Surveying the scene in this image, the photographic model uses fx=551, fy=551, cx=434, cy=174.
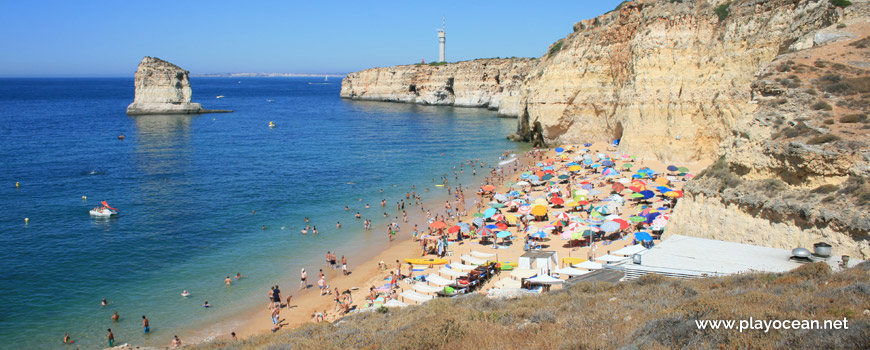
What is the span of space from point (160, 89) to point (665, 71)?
77.3m

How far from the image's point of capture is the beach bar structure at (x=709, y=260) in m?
12.8

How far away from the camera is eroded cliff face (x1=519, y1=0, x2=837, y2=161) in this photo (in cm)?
2780

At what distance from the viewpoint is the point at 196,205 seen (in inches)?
1253

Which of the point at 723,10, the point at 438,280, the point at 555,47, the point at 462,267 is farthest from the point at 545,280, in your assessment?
the point at 555,47

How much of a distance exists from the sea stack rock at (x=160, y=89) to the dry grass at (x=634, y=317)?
81460mm

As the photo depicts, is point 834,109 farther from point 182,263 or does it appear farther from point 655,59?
point 182,263

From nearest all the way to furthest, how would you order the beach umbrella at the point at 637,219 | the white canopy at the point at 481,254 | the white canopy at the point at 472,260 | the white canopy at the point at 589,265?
the white canopy at the point at 589,265
the white canopy at the point at 472,260
the white canopy at the point at 481,254
the beach umbrella at the point at 637,219

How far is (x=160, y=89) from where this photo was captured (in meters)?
85.7

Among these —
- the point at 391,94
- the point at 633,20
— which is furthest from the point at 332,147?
the point at 391,94

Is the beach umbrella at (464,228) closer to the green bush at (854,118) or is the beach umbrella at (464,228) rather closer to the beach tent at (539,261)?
the beach tent at (539,261)

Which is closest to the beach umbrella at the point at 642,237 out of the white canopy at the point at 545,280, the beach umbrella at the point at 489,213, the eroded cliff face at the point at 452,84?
the white canopy at the point at 545,280

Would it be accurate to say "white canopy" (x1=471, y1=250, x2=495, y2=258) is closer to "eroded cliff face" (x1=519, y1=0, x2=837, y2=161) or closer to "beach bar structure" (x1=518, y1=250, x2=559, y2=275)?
"beach bar structure" (x1=518, y1=250, x2=559, y2=275)

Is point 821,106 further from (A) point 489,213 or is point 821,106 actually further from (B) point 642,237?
(A) point 489,213

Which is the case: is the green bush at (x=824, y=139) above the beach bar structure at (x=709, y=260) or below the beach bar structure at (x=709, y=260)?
above
